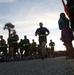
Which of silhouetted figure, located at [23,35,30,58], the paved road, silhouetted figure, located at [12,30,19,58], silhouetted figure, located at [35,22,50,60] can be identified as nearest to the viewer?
the paved road

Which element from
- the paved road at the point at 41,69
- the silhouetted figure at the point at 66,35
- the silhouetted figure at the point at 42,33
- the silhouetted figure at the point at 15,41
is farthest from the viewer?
the silhouetted figure at the point at 15,41

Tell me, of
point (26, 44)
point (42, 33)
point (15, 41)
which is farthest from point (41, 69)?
point (26, 44)

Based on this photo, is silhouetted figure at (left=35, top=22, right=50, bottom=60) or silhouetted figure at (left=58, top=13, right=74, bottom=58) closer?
silhouetted figure at (left=58, top=13, right=74, bottom=58)

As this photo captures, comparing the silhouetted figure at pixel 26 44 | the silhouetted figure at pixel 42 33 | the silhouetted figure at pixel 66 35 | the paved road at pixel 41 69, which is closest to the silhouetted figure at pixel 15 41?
the silhouetted figure at pixel 26 44

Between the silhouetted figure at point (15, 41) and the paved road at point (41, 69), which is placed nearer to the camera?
the paved road at point (41, 69)

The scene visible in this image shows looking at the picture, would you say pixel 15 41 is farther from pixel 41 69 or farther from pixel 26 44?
pixel 41 69

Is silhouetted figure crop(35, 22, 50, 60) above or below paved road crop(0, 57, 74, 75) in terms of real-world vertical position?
above

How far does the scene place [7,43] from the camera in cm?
2184

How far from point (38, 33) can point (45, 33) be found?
433 mm

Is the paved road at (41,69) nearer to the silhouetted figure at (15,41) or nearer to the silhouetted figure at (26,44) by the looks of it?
the silhouetted figure at (15,41)

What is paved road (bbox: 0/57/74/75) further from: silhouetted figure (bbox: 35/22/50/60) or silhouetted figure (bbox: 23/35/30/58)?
silhouetted figure (bbox: 23/35/30/58)

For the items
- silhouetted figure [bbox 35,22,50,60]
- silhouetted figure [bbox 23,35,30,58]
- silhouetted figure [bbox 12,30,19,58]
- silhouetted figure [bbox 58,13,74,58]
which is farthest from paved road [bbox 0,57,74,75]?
silhouetted figure [bbox 23,35,30,58]

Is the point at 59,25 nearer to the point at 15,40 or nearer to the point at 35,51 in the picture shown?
the point at 15,40

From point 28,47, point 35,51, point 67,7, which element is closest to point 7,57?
point 28,47
